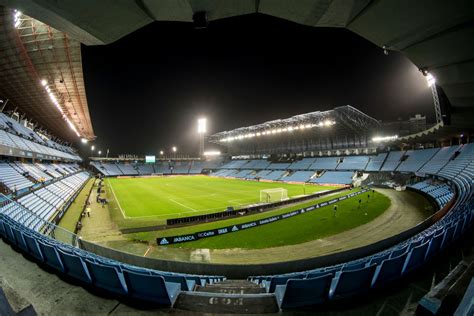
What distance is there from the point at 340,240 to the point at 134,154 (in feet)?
302

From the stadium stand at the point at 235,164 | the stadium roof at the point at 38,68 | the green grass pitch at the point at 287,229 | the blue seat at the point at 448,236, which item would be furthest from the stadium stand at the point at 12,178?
the stadium stand at the point at 235,164

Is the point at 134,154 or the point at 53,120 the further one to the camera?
the point at 134,154

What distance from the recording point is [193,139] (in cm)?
10275

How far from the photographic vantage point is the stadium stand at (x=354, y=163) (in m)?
48.2

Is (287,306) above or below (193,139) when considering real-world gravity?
below

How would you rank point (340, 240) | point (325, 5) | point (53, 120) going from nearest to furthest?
point (325, 5)
point (340, 240)
point (53, 120)

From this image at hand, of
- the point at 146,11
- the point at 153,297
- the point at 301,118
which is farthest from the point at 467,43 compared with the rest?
the point at 301,118

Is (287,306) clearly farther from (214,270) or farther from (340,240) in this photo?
(340,240)

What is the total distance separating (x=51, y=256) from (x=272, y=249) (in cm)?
1096

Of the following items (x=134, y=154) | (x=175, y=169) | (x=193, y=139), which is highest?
(x=193, y=139)

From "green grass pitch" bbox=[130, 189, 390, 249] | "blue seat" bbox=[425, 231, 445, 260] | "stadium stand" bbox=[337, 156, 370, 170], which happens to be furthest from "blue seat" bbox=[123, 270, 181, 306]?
"stadium stand" bbox=[337, 156, 370, 170]

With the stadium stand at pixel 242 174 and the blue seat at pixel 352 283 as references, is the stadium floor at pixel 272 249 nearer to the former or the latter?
the blue seat at pixel 352 283

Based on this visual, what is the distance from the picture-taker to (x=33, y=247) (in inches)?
251

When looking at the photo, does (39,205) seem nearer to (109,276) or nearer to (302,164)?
(109,276)
